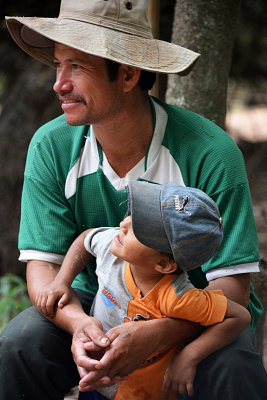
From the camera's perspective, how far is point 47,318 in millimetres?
2330

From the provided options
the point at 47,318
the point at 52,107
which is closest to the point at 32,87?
the point at 52,107

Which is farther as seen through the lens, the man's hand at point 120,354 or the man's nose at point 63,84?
the man's nose at point 63,84

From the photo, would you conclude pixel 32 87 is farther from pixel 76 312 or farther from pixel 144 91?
pixel 76 312

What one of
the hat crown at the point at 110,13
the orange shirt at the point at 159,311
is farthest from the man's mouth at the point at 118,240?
the hat crown at the point at 110,13

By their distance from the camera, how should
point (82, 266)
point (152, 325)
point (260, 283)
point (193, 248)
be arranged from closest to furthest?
point (193, 248) → point (152, 325) → point (82, 266) → point (260, 283)

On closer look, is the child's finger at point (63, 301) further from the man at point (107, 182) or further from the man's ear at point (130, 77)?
the man's ear at point (130, 77)

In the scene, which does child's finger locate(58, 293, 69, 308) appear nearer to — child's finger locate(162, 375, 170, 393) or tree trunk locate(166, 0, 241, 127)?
child's finger locate(162, 375, 170, 393)

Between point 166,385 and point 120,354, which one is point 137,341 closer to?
point 120,354

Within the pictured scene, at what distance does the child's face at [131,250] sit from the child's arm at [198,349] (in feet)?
1.08

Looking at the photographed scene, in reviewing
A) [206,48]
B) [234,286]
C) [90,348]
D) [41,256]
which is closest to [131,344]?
[90,348]

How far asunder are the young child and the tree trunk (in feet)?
4.17

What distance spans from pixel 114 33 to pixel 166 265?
950mm

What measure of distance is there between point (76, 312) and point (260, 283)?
52.1 inches

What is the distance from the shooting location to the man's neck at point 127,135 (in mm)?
2455
